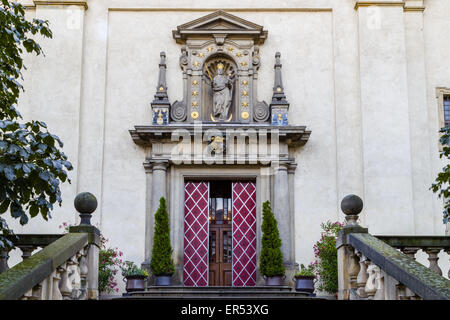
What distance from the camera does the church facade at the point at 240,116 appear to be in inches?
605

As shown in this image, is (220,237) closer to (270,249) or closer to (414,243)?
(270,249)

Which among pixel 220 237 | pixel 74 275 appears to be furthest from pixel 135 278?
pixel 74 275

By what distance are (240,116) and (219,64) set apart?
1.43 metres

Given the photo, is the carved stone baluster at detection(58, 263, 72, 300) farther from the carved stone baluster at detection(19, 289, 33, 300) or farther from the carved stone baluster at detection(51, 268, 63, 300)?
the carved stone baluster at detection(19, 289, 33, 300)

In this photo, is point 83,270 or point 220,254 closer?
point 83,270

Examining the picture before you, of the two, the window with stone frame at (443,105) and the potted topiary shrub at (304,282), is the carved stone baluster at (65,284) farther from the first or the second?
the window with stone frame at (443,105)

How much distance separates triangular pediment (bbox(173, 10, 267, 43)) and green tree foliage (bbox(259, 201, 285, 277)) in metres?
4.44

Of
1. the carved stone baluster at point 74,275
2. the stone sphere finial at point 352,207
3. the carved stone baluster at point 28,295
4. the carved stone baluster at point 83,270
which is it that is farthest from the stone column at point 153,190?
the carved stone baluster at point 28,295

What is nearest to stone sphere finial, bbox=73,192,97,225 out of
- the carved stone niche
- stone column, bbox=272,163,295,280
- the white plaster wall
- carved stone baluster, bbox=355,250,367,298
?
carved stone baluster, bbox=355,250,367,298

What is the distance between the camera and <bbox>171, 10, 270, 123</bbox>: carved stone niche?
15.9 m

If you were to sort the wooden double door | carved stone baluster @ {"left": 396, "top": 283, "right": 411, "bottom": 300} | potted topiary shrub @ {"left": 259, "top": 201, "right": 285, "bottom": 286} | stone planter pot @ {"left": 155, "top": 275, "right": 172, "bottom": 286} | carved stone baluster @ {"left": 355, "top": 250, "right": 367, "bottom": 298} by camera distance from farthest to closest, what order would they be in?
1. the wooden double door
2. potted topiary shrub @ {"left": 259, "top": 201, "right": 285, "bottom": 286}
3. stone planter pot @ {"left": 155, "top": 275, "right": 172, "bottom": 286}
4. carved stone baluster @ {"left": 355, "top": 250, "right": 367, "bottom": 298}
5. carved stone baluster @ {"left": 396, "top": 283, "right": 411, "bottom": 300}

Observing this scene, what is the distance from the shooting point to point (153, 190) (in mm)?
15320

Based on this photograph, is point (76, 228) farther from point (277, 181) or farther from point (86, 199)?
point (277, 181)

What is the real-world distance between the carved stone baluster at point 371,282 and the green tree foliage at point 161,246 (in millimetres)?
6797
